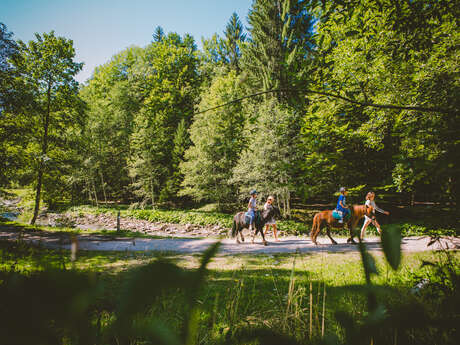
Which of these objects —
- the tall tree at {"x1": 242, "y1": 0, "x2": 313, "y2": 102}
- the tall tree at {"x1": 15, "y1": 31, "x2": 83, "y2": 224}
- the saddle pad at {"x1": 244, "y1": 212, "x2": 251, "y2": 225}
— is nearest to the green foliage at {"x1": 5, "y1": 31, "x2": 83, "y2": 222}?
the tall tree at {"x1": 15, "y1": 31, "x2": 83, "y2": 224}

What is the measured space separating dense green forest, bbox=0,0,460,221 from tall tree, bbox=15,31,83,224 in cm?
7

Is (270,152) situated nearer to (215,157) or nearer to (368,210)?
(215,157)

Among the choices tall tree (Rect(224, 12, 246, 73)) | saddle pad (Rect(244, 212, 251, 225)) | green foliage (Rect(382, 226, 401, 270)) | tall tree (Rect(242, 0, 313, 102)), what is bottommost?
saddle pad (Rect(244, 212, 251, 225))

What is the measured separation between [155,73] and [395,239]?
38.6 metres

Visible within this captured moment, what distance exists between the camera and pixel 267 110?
54.3 feet

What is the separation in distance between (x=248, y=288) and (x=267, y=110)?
14327 mm

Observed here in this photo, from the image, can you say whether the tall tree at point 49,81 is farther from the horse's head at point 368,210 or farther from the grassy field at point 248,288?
the horse's head at point 368,210

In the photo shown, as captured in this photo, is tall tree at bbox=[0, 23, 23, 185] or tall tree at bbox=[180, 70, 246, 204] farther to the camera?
tall tree at bbox=[180, 70, 246, 204]

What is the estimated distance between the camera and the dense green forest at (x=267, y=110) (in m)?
2.29

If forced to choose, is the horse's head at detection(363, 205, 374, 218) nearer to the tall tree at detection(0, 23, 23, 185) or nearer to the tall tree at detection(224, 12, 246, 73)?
the tall tree at detection(0, 23, 23, 185)

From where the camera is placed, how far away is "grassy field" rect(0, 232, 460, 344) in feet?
1.14

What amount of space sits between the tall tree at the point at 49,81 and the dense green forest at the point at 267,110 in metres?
0.07

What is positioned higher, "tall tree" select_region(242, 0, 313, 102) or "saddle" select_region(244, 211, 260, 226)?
"tall tree" select_region(242, 0, 313, 102)

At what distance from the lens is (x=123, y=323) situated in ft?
1.02
